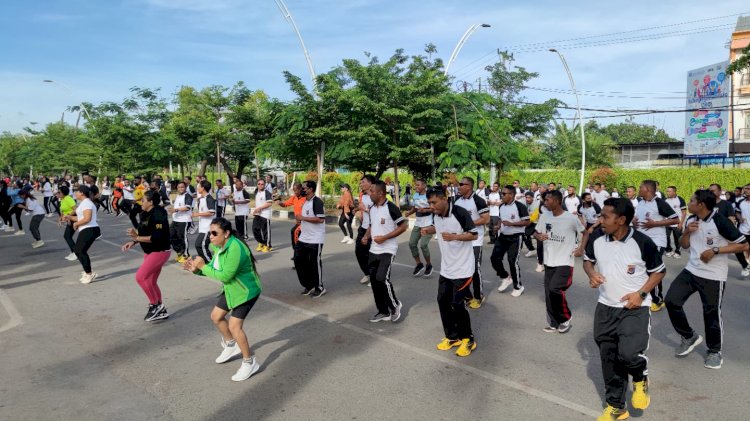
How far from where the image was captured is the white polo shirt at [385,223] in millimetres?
6793

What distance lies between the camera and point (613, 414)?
13.1 feet

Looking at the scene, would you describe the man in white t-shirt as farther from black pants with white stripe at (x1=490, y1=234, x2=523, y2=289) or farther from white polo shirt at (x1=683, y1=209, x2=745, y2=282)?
black pants with white stripe at (x1=490, y1=234, x2=523, y2=289)

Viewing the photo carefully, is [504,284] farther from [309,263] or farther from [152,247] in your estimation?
[152,247]

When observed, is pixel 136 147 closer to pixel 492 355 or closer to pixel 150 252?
pixel 150 252

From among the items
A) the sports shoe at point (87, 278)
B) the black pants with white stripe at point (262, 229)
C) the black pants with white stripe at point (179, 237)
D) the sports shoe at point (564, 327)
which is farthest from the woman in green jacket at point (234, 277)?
the black pants with white stripe at point (262, 229)

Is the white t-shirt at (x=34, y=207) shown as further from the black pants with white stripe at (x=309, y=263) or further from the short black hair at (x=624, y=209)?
the short black hair at (x=624, y=209)

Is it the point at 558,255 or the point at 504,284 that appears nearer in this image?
the point at 558,255

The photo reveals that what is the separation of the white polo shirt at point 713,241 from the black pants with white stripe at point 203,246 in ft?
27.3

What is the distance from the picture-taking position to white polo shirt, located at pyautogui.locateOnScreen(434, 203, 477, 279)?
5.50 metres

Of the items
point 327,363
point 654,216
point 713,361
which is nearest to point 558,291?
point 713,361

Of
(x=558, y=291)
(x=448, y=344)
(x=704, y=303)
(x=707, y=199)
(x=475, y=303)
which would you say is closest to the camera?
(x=704, y=303)

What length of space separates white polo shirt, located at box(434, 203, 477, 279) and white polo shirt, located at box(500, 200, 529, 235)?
2.85 metres

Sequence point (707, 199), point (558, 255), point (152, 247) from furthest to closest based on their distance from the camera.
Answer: point (152, 247) < point (558, 255) < point (707, 199)

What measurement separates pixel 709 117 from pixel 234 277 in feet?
126
